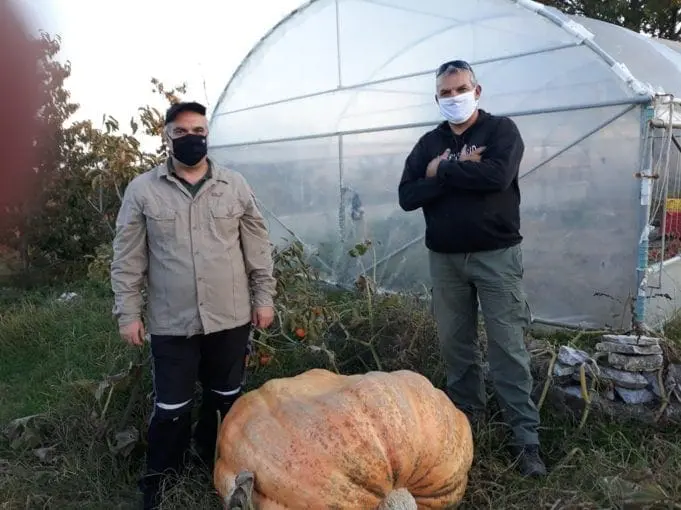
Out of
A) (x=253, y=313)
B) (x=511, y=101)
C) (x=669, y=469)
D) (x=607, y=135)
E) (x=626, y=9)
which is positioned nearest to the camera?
(x=669, y=469)

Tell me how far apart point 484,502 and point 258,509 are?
0.99 meters

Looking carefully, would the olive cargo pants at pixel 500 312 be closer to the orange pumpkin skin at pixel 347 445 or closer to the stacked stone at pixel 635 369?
the orange pumpkin skin at pixel 347 445

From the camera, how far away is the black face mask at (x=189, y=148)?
107 inches

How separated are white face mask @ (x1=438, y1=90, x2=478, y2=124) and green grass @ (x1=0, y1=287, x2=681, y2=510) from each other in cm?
137

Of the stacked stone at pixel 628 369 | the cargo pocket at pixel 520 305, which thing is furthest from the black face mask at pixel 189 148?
the stacked stone at pixel 628 369

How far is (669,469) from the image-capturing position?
2.72 m

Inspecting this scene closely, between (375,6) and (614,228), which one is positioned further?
(375,6)

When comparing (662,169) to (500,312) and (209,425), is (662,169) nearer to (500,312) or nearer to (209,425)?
(500,312)

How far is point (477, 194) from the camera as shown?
120 inches

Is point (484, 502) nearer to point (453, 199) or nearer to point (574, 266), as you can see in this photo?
point (453, 199)

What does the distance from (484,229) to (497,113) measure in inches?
106

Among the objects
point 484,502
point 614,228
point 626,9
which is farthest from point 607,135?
point 626,9

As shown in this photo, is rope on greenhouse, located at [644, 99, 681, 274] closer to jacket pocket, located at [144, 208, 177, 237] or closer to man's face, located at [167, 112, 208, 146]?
man's face, located at [167, 112, 208, 146]

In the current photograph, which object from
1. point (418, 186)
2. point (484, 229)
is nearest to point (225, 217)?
point (418, 186)
